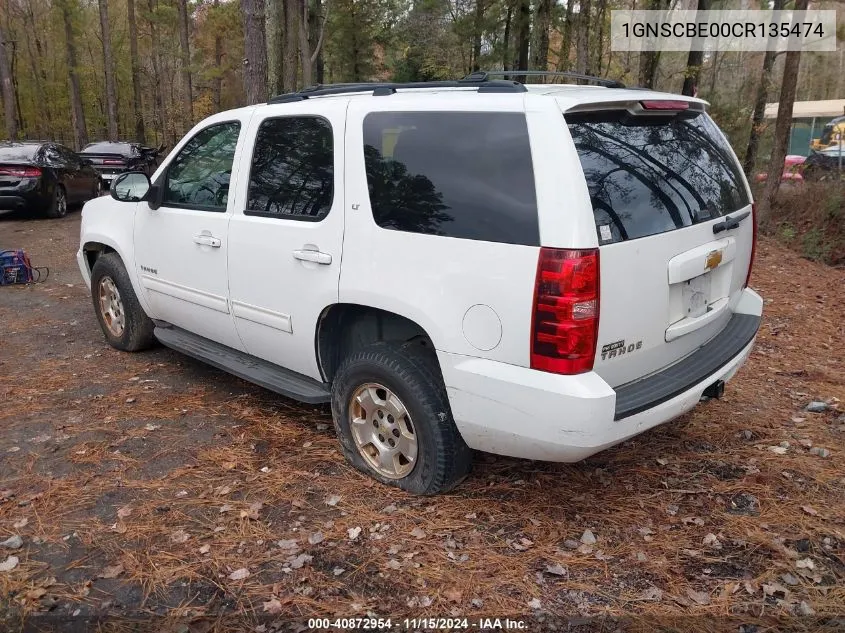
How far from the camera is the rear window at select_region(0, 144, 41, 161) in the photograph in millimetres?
12398

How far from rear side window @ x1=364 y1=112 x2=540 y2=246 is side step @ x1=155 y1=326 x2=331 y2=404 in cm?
115

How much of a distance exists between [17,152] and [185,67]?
1333 cm

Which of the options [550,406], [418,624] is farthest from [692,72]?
[418,624]

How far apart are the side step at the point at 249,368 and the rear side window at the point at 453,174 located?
1150 mm

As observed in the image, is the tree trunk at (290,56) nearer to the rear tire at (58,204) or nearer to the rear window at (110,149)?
the rear tire at (58,204)

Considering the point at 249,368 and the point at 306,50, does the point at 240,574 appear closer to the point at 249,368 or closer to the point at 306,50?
the point at 249,368

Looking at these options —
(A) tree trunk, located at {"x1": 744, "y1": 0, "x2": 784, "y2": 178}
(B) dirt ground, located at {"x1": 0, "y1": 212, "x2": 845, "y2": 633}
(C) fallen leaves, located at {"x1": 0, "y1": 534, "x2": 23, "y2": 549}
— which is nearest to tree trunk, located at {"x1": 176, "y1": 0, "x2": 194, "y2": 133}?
(A) tree trunk, located at {"x1": 744, "y1": 0, "x2": 784, "y2": 178}

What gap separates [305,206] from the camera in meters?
3.64

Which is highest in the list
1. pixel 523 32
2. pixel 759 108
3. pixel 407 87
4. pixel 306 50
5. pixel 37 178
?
pixel 523 32

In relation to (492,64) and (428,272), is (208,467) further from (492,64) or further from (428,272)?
(492,64)

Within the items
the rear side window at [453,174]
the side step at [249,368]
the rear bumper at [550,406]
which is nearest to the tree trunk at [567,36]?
the side step at [249,368]

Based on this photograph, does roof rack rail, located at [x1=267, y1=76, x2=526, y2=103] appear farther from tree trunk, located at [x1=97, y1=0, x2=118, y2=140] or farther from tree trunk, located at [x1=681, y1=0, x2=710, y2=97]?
tree trunk, located at [x1=97, y1=0, x2=118, y2=140]

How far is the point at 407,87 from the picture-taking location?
3.60m

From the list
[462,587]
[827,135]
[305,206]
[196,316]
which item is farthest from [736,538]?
[827,135]
